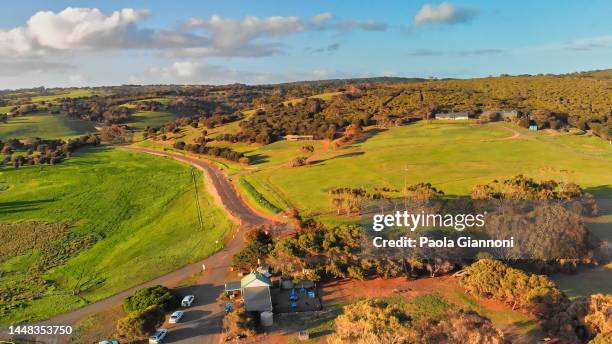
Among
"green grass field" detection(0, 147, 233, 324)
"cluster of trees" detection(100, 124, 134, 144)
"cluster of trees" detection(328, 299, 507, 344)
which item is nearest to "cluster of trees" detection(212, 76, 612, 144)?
"green grass field" detection(0, 147, 233, 324)

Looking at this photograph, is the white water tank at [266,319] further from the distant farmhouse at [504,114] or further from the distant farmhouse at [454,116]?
the distant farmhouse at [504,114]

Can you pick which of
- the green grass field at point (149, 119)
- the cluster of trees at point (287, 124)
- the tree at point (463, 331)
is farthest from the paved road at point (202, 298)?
the green grass field at point (149, 119)

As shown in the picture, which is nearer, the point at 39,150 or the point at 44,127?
the point at 39,150

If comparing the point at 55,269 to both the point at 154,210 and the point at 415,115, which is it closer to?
the point at 154,210

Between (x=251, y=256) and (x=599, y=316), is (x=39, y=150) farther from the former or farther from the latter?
(x=599, y=316)

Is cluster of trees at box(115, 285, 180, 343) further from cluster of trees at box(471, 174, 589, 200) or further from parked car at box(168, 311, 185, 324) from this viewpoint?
cluster of trees at box(471, 174, 589, 200)

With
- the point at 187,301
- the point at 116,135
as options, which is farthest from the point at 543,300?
the point at 116,135

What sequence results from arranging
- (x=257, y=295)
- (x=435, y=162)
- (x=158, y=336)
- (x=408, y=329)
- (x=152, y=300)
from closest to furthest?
(x=408, y=329) → (x=158, y=336) → (x=257, y=295) → (x=152, y=300) → (x=435, y=162)
